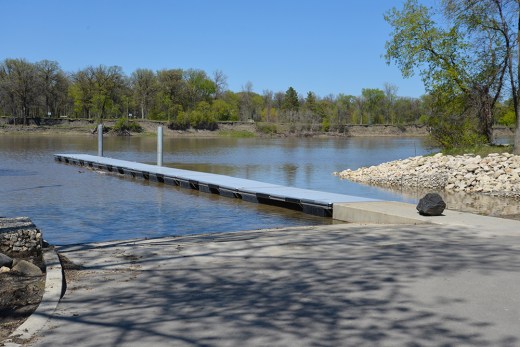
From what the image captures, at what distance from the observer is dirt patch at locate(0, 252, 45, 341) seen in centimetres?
521

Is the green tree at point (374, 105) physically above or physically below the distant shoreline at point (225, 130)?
above

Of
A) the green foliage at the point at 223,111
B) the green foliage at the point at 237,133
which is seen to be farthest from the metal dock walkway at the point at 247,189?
the green foliage at the point at 223,111

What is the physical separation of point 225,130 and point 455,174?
86439 mm

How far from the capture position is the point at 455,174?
905 inches

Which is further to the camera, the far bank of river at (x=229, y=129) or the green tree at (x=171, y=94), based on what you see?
the green tree at (x=171, y=94)

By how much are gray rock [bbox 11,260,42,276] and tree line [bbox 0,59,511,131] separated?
3182 inches

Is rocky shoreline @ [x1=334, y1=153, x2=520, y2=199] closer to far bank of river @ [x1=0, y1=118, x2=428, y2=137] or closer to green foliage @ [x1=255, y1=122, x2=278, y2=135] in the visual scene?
far bank of river @ [x1=0, y1=118, x2=428, y2=137]

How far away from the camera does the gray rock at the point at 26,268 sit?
22.3 ft

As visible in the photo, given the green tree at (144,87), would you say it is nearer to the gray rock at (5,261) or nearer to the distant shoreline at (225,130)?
the distant shoreline at (225,130)

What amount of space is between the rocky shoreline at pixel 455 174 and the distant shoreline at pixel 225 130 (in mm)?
60358

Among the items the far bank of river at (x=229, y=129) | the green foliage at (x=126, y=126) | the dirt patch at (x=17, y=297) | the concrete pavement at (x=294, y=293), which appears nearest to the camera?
the concrete pavement at (x=294, y=293)

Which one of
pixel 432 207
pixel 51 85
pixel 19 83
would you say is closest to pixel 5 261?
pixel 432 207

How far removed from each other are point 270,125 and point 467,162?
86.7 m

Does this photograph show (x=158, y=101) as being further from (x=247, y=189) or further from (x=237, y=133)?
(x=247, y=189)
